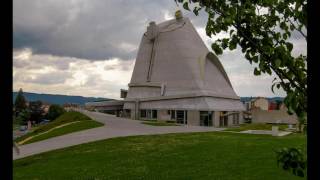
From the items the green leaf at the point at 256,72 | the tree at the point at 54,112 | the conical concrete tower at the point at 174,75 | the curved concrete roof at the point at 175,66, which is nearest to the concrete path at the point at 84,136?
the green leaf at the point at 256,72

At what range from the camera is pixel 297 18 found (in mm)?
3379

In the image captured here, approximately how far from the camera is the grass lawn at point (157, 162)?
13.2 m

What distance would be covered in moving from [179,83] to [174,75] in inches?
89.6

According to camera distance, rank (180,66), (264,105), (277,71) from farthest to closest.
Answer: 1. (264,105)
2. (180,66)
3. (277,71)

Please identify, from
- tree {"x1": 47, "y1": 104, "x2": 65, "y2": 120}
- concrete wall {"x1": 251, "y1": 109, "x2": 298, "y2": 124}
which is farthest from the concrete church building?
tree {"x1": 47, "y1": 104, "x2": 65, "y2": 120}

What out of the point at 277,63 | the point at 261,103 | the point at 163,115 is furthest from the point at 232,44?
the point at 261,103

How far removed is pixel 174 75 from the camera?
228ft

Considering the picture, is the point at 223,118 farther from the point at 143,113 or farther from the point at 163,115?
the point at 143,113

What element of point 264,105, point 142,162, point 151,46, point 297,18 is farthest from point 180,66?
point 297,18

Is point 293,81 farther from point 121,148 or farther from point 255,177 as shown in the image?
point 121,148

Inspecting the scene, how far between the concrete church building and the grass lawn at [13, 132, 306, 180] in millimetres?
38124

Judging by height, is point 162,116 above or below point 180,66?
below
